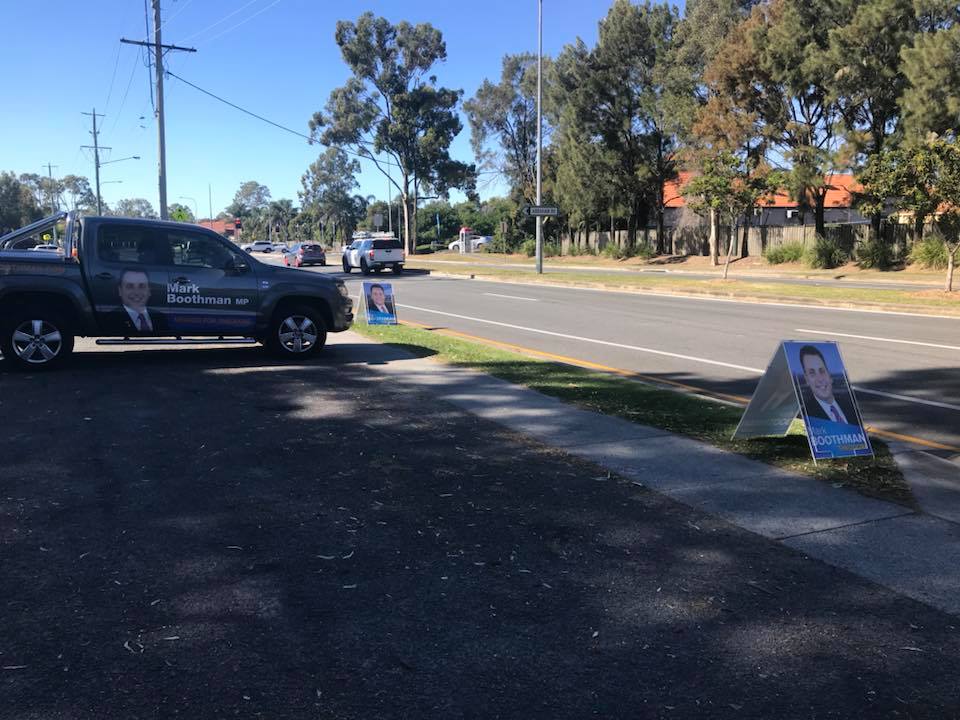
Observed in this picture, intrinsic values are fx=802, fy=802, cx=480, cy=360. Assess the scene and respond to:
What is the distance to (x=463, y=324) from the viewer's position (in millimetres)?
15938

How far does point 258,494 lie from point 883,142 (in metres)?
37.6

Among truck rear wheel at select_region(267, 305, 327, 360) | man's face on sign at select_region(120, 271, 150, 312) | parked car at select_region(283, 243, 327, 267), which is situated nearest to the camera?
man's face on sign at select_region(120, 271, 150, 312)

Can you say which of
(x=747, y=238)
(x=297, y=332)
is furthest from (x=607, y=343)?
(x=747, y=238)

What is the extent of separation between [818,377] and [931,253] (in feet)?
107

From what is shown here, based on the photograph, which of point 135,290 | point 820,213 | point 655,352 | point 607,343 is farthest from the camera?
point 820,213

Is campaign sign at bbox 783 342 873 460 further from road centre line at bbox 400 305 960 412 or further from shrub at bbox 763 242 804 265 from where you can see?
shrub at bbox 763 242 804 265

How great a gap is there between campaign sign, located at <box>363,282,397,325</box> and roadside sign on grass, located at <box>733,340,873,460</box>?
9.22m

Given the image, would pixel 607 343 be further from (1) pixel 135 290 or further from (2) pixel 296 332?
(1) pixel 135 290

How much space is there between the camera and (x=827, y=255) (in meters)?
38.4

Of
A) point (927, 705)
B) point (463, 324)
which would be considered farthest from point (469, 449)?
point (463, 324)

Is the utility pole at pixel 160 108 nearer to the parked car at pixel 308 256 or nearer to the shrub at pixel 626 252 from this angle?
the parked car at pixel 308 256

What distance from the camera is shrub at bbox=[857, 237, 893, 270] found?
36.2 metres

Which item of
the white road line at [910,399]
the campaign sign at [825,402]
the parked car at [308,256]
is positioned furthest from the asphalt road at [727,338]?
the parked car at [308,256]

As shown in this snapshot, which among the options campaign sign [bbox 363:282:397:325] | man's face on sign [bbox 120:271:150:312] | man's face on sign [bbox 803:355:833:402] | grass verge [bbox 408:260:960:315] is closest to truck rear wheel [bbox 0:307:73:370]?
man's face on sign [bbox 120:271:150:312]
